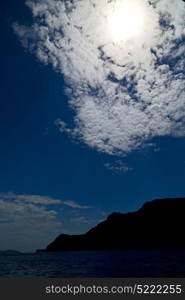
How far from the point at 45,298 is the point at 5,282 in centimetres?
279

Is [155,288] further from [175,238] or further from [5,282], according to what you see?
[175,238]

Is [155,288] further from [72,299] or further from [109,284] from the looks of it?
[72,299]

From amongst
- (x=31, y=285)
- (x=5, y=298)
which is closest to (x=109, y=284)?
(x=31, y=285)

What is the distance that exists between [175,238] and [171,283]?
211m

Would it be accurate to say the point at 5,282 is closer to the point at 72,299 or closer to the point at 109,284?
the point at 72,299

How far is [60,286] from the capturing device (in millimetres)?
12828

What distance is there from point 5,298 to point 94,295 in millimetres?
4636

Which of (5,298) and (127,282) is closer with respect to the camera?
(5,298)

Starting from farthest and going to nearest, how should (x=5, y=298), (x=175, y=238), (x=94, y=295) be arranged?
(x=175, y=238)
(x=94, y=295)
(x=5, y=298)

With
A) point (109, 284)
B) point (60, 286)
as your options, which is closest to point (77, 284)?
point (60, 286)

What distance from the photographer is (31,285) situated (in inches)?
501

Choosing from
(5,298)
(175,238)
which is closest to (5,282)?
(5,298)

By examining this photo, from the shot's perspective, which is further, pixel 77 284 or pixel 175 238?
pixel 175 238

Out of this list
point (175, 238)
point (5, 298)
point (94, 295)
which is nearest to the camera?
point (5, 298)
